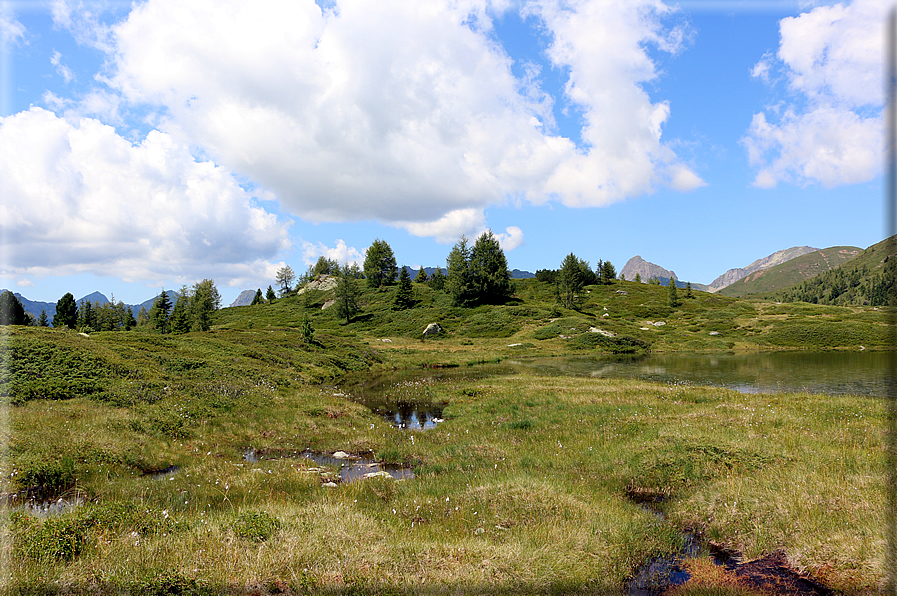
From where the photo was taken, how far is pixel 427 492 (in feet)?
35.2

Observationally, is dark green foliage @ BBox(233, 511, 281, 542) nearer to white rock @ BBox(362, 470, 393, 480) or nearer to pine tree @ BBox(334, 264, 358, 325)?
white rock @ BBox(362, 470, 393, 480)

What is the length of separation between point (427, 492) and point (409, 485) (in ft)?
2.76

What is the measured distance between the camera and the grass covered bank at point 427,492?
20.5ft

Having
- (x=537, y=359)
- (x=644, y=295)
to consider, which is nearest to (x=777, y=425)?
(x=537, y=359)

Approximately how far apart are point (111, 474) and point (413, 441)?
33.2 ft

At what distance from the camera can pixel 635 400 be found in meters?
22.4

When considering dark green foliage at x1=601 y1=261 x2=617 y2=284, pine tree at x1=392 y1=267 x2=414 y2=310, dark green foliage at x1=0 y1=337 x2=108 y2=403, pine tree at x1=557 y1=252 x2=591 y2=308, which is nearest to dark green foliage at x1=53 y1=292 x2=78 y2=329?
pine tree at x1=392 y1=267 x2=414 y2=310

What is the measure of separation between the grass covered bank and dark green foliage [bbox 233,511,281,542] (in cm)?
4

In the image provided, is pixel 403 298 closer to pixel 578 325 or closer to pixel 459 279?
pixel 459 279

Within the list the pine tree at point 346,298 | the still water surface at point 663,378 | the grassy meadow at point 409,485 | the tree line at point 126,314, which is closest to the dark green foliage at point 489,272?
the pine tree at point 346,298

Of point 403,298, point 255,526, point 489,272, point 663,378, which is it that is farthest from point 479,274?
point 255,526

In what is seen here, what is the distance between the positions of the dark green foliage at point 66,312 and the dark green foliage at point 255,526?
11463 centimetres

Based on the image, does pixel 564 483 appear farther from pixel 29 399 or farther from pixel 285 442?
pixel 29 399

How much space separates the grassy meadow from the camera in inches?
247
